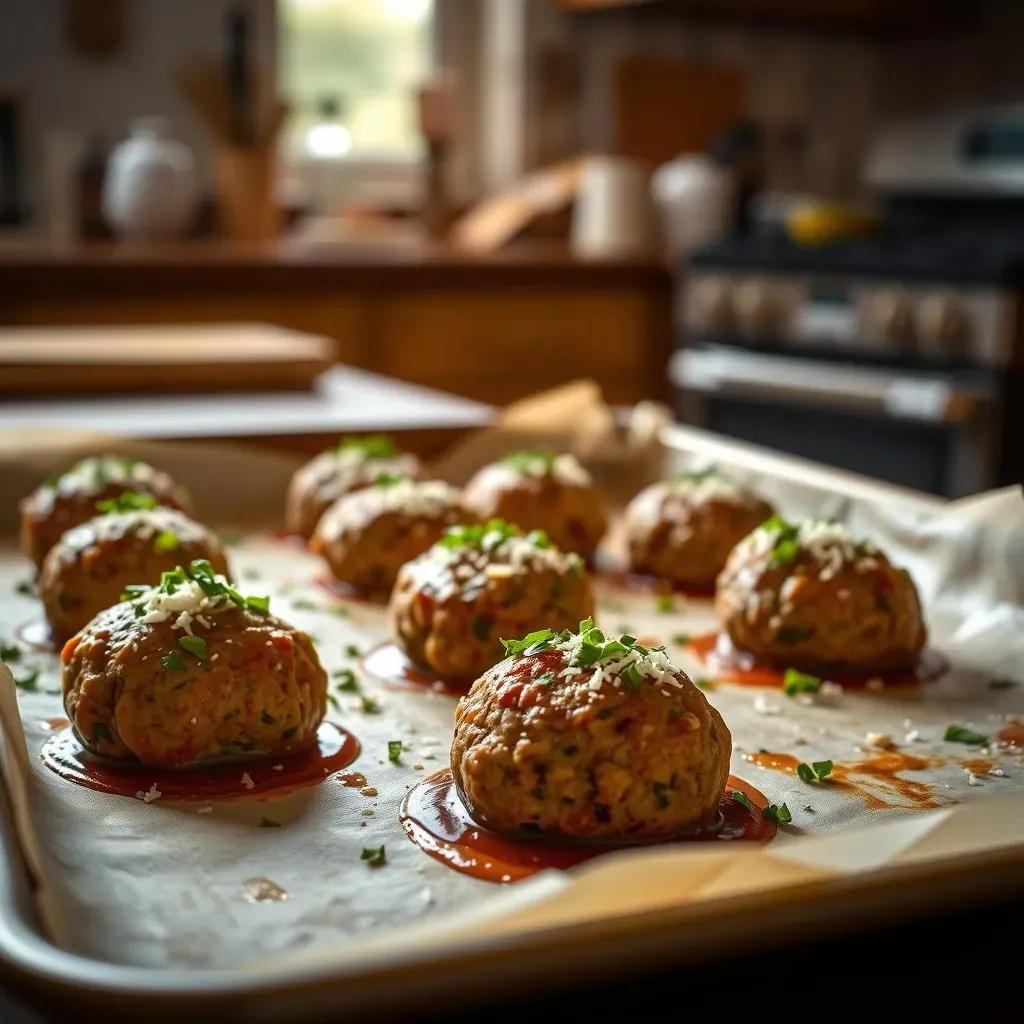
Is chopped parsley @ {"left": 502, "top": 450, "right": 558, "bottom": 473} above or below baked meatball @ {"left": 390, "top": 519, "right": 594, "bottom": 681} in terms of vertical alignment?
above

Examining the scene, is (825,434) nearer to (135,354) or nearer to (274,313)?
(274,313)

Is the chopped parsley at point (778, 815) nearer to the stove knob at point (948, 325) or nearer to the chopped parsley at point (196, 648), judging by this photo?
the chopped parsley at point (196, 648)

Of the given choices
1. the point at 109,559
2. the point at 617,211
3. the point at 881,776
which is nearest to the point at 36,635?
the point at 109,559

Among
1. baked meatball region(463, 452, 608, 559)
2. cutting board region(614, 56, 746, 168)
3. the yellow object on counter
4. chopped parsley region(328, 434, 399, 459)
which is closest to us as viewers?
baked meatball region(463, 452, 608, 559)

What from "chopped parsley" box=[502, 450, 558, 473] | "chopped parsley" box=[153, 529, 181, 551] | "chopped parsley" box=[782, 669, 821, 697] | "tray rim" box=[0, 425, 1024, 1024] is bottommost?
"chopped parsley" box=[782, 669, 821, 697]

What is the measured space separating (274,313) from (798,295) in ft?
5.46

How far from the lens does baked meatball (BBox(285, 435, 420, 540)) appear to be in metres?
2.67

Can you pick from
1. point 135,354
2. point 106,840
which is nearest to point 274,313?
point 135,354

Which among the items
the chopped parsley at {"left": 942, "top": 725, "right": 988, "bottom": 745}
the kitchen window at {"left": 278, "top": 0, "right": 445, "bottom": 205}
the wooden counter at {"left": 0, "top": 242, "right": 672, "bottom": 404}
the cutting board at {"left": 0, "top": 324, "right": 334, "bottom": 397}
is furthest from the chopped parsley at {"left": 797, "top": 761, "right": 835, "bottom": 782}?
the kitchen window at {"left": 278, "top": 0, "right": 445, "bottom": 205}

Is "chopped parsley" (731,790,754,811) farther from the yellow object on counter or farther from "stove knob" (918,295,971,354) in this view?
the yellow object on counter

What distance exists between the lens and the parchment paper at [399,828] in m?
1.04

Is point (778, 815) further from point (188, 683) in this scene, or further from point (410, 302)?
point (410, 302)

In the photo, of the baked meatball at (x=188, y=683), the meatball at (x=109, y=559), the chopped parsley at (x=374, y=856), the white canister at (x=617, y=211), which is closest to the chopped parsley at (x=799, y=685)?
the baked meatball at (x=188, y=683)

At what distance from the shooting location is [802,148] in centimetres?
644
